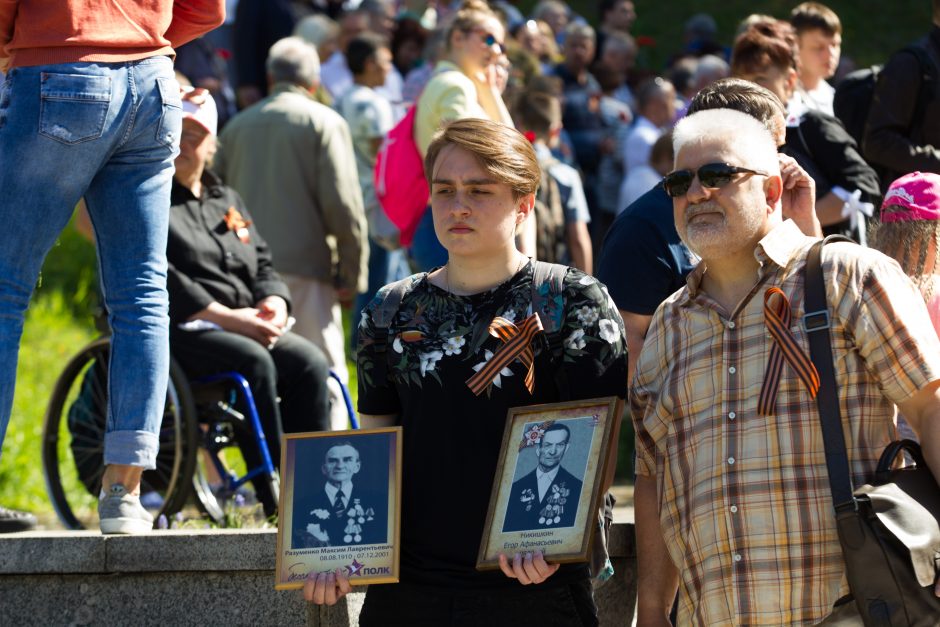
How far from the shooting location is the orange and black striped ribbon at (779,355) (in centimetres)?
329

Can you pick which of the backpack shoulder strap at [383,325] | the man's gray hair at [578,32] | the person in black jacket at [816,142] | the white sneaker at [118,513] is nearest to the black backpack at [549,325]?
the backpack shoulder strap at [383,325]

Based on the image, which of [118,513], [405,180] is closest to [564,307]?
[118,513]

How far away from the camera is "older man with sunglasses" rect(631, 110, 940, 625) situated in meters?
3.28

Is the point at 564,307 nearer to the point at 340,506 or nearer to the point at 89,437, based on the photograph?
the point at 340,506

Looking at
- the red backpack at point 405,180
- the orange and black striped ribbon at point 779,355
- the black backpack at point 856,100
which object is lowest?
the orange and black striped ribbon at point 779,355

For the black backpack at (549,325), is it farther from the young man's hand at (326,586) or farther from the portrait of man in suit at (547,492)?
the young man's hand at (326,586)

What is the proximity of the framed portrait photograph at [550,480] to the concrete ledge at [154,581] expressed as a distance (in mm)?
1042

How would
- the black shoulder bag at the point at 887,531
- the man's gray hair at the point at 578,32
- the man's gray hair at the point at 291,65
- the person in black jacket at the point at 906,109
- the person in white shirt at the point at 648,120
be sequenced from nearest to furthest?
the black shoulder bag at the point at 887,531, the person in black jacket at the point at 906,109, the man's gray hair at the point at 291,65, the person in white shirt at the point at 648,120, the man's gray hair at the point at 578,32

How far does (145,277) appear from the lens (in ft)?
14.5

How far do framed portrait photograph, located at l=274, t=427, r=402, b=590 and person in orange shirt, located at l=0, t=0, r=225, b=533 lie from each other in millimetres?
990

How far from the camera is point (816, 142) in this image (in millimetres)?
5887

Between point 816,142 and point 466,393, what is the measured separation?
281 cm

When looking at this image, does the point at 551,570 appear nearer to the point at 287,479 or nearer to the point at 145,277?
the point at 287,479

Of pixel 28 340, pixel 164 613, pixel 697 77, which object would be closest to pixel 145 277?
pixel 164 613
